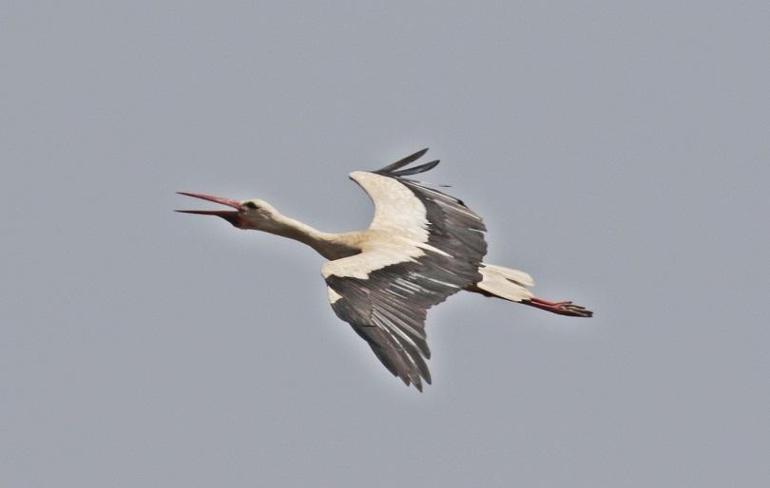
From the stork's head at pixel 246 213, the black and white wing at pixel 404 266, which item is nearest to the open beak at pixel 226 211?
the stork's head at pixel 246 213

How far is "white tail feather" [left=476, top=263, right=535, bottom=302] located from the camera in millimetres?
16859

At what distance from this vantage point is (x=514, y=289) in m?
17.0

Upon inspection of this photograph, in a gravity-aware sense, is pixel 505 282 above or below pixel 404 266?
above

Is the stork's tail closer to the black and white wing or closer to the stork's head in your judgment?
the black and white wing

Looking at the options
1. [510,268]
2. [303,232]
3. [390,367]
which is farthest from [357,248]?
[390,367]

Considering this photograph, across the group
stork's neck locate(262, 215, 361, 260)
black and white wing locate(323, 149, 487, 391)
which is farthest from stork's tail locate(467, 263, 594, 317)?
stork's neck locate(262, 215, 361, 260)

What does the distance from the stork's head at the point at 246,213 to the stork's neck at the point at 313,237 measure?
6cm

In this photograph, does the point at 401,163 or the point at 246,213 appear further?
the point at 401,163

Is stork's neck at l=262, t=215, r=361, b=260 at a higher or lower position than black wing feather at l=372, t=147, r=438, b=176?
lower

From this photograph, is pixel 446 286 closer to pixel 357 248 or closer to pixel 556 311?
pixel 357 248

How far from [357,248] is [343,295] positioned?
209 centimetres

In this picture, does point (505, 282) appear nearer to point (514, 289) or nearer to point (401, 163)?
point (514, 289)

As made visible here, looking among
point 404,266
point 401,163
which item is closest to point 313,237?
point 404,266

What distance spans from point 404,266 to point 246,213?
7.37 feet
